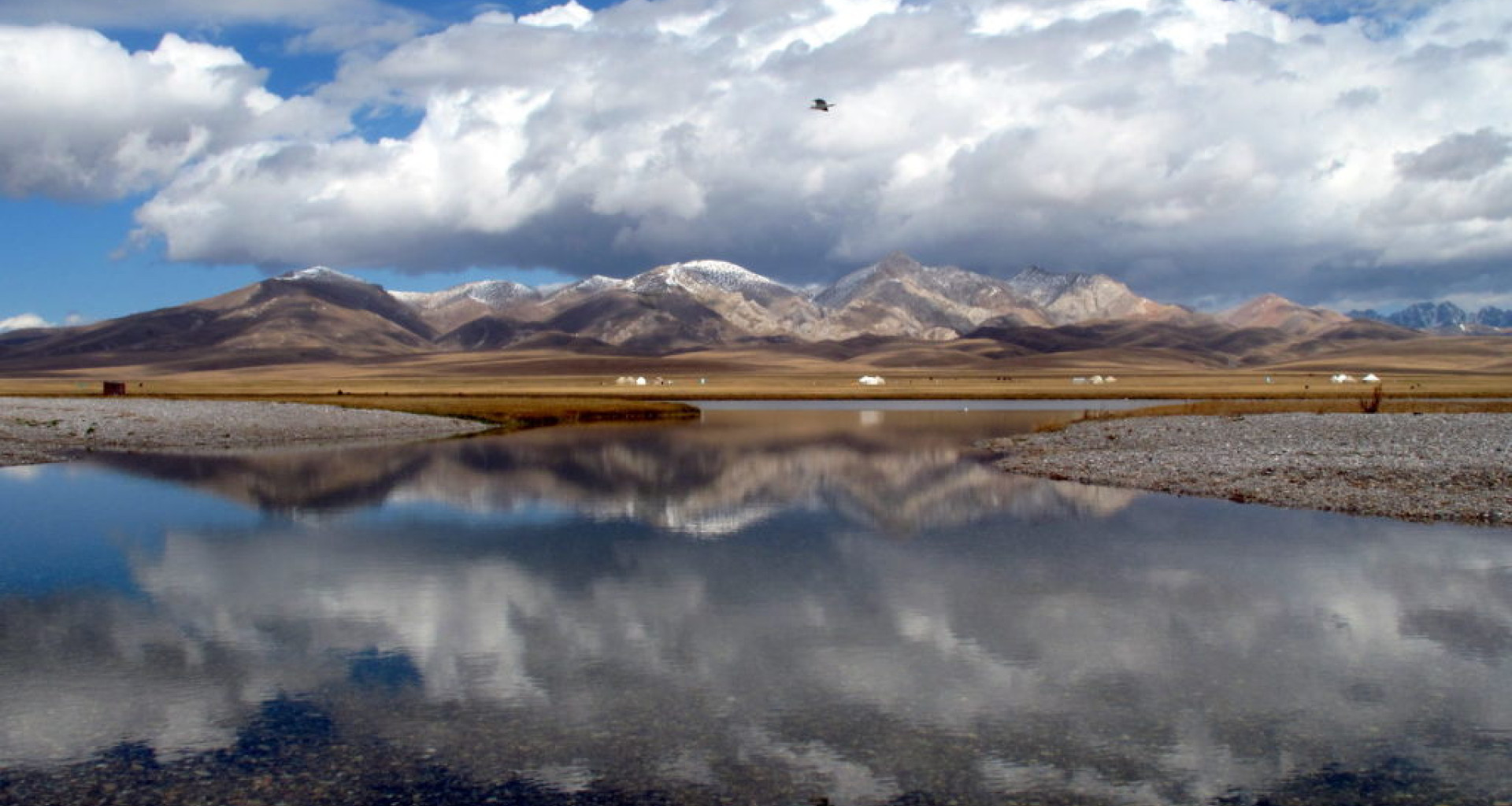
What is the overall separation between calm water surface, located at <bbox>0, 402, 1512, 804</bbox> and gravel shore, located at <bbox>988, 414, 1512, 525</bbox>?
3478 mm

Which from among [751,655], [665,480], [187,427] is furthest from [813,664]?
[187,427]

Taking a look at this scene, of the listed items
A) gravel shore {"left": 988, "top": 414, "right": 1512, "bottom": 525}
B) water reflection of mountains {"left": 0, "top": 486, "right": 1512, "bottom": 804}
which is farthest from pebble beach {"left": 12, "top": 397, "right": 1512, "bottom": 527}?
water reflection of mountains {"left": 0, "top": 486, "right": 1512, "bottom": 804}

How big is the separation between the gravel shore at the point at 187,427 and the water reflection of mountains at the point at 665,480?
6174 millimetres

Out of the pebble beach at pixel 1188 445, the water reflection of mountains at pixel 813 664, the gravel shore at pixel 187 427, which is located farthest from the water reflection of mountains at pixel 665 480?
the water reflection of mountains at pixel 813 664

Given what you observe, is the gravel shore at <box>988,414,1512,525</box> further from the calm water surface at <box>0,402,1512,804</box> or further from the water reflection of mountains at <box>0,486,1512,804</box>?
the water reflection of mountains at <box>0,486,1512,804</box>

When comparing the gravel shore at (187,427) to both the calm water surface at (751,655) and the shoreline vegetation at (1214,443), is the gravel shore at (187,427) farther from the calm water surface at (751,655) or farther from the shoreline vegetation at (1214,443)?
the calm water surface at (751,655)

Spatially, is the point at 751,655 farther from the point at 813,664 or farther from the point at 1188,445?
the point at 1188,445

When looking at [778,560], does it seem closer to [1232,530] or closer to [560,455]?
[1232,530]

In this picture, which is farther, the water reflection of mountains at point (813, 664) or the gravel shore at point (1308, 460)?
the gravel shore at point (1308, 460)

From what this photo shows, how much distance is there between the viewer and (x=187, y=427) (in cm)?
6556

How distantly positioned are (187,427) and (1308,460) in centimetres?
5645

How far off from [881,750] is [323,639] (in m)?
9.34

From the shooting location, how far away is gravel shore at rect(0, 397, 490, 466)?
57875 mm

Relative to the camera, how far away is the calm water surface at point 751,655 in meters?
12.4
